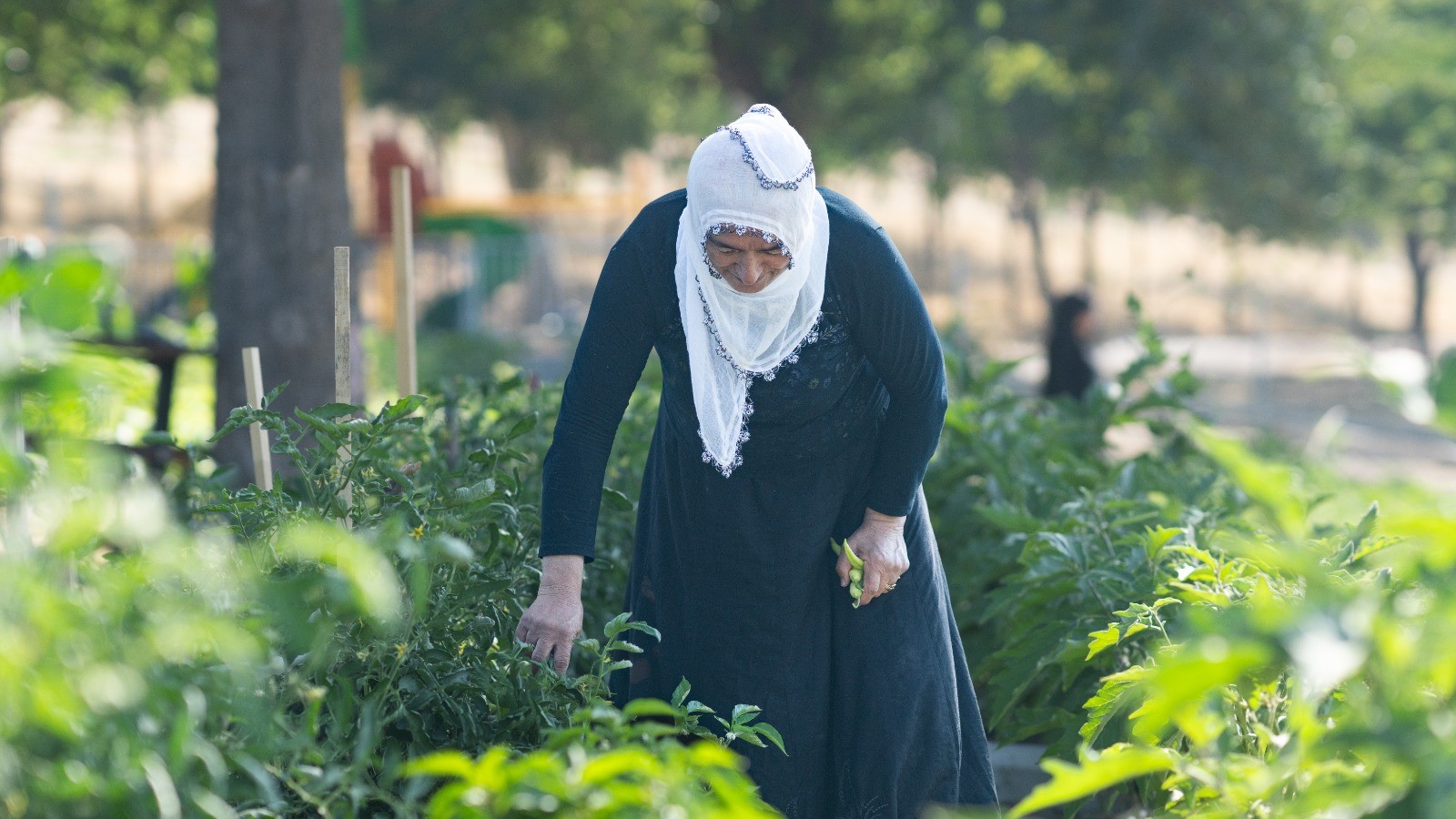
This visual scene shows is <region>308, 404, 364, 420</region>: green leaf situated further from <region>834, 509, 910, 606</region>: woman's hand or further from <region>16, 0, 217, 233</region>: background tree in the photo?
<region>16, 0, 217, 233</region>: background tree

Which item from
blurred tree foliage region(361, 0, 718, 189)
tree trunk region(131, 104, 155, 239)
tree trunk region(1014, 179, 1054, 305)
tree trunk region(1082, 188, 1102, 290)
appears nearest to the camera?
blurred tree foliage region(361, 0, 718, 189)

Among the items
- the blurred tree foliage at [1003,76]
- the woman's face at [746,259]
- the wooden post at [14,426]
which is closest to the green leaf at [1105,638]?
the woman's face at [746,259]

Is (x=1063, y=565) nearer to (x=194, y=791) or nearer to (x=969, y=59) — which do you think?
(x=194, y=791)

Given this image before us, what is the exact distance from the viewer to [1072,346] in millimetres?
7906

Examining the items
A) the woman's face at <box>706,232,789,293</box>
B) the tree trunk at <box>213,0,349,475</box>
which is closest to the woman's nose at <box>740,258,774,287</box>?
the woman's face at <box>706,232,789,293</box>

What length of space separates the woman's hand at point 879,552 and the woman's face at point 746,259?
0.49m

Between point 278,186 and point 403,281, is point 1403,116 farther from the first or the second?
point 403,281

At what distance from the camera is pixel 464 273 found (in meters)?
16.4

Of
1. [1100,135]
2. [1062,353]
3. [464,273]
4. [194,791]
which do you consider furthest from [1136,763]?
[464,273]

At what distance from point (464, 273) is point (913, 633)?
14.3 m

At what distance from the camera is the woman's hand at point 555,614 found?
224cm

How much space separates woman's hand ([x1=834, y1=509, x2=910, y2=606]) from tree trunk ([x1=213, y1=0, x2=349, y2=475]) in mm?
2829

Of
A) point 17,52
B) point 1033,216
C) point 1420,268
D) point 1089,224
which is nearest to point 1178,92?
point 1033,216

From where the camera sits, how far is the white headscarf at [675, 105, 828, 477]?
2.24 m
